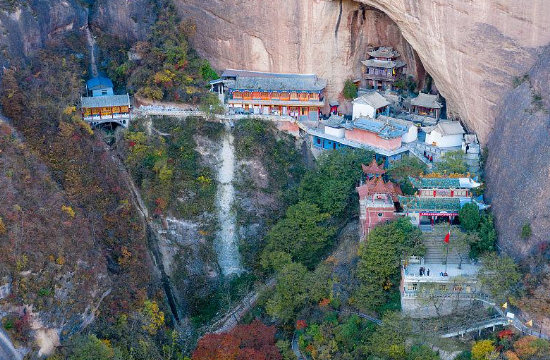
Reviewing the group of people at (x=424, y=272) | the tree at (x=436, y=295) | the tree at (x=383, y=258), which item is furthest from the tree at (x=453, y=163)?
the tree at (x=436, y=295)

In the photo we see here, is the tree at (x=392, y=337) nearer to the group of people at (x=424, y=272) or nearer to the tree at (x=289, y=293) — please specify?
the group of people at (x=424, y=272)

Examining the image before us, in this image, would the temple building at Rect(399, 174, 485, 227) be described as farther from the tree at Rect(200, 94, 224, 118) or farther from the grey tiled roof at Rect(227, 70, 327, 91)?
the tree at Rect(200, 94, 224, 118)

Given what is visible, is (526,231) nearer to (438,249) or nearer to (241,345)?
(438,249)

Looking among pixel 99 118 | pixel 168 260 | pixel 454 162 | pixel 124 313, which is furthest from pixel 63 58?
pixel 454 162

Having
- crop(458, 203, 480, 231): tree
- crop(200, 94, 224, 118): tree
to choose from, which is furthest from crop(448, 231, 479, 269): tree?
crop(200, 94, 224, 118): tree

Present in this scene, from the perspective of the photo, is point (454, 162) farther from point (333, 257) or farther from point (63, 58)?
point (63, 58)

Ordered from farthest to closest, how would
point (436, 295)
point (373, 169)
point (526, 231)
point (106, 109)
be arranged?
1. point (106, 109)
2. point (373, 169)
3. point (436, 295)
4. point (526, 231)

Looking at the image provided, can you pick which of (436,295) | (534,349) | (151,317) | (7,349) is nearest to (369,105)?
(436,295)
